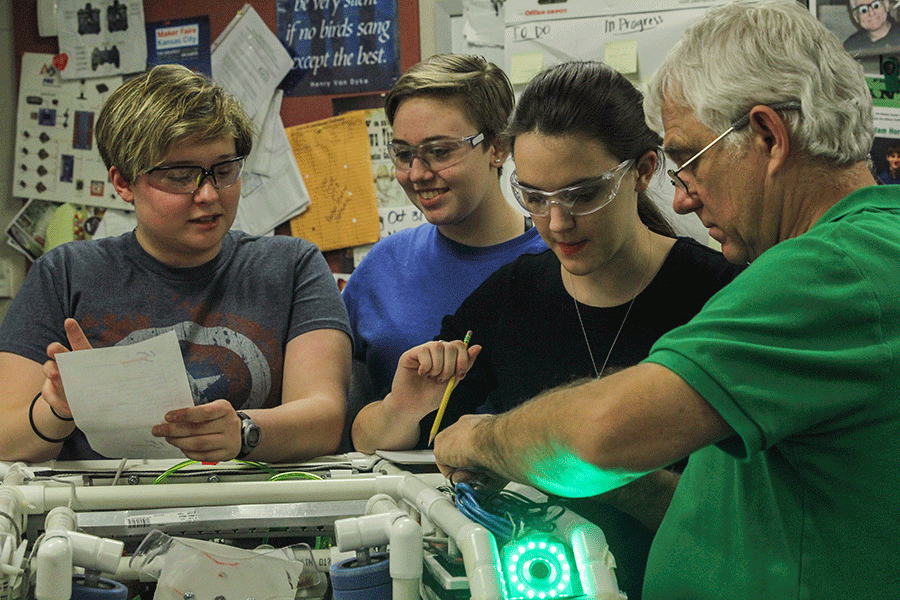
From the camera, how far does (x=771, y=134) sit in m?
0.86

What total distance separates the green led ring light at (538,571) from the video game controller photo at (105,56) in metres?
2.51

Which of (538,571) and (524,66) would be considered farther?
(524,66)

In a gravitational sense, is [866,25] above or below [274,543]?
above

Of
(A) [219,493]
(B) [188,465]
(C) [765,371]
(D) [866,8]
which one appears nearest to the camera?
(C) [765,371]

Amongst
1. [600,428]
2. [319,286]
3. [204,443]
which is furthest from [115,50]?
[600,428]

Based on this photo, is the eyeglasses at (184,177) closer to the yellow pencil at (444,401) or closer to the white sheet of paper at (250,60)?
the yellow pencil at (444,401)

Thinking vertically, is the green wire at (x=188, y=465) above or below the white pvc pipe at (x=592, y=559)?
below

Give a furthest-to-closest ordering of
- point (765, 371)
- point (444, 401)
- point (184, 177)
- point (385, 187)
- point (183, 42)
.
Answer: point (183, 42) < point (385, 187) < point (184, 177) < point (444, 401) < point (765, 371)

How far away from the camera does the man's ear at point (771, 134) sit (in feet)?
2.77

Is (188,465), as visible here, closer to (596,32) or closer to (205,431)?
(205,431)

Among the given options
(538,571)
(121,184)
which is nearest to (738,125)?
(538,571)

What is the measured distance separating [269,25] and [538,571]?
89.3 inches

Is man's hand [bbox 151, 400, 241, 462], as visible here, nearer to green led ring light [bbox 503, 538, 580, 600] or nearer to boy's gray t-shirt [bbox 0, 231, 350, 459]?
boy's gray t-shirt [bbox 0, 231, 350, 459]

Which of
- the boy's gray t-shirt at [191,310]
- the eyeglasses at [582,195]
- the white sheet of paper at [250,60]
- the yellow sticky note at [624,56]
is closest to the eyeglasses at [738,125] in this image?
the eyeglasses at [582,195]
